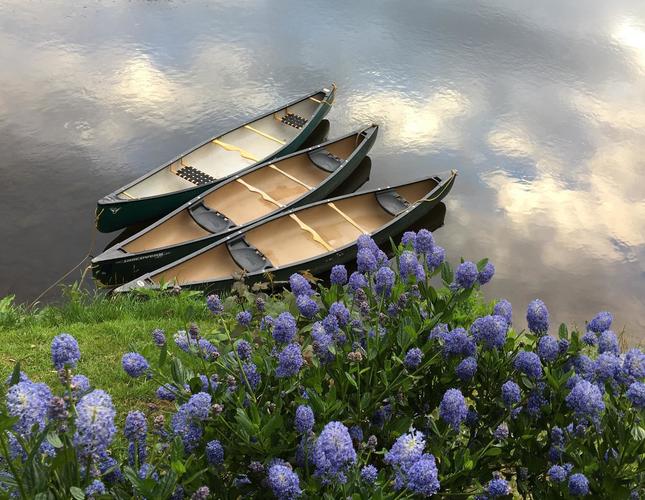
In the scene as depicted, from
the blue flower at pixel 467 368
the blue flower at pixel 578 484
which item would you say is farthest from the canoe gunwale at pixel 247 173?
the blue flower at pixel 578 484

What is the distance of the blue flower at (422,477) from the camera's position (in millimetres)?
1812

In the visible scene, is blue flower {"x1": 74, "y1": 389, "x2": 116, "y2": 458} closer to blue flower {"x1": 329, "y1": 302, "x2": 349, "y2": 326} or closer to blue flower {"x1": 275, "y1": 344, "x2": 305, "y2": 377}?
blue flower {"x1": 275, "y1": 344, "x2": 305, "y2": 377}

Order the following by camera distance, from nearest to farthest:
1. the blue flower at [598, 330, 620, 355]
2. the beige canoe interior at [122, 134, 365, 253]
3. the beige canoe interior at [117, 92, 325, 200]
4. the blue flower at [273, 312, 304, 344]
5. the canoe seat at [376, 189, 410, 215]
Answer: the blue flower at [273, 312, 304, 344]
the blue flower at [598, 330, 620, 355]
the beige canoe interior at [122, 134, 365, 253]
the beige canoe interior at [117, 92, 325, 200]
the canoe seat at [376, 189, 410, 215]

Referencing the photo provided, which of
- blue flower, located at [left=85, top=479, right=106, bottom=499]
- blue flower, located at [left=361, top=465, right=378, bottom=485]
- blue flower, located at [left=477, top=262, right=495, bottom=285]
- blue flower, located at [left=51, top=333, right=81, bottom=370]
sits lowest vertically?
blue flower, located at [left=361, top=465, right=378, bottom=485]

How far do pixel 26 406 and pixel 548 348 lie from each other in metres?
1.90

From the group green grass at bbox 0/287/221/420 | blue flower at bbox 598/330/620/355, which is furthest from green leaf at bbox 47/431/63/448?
green grass at bbox 0/287/221/420

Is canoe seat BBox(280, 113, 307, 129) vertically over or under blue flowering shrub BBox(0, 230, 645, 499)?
under

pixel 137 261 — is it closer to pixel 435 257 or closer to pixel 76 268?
pixel 76 268

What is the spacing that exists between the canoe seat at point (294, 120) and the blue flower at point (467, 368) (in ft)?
27.4

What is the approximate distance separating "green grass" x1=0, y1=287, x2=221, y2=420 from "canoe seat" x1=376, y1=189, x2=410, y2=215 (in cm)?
348

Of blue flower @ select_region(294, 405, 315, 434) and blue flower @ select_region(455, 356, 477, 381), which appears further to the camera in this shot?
blue flower @ select_region(455, 356, 477, 381)

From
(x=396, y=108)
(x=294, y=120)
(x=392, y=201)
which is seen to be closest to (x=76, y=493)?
(x=392, y=201)

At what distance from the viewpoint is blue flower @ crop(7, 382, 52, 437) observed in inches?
63.7

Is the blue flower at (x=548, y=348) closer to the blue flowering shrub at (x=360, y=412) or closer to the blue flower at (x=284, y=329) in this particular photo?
the blue flowering shrub at (x=360, y=412)
